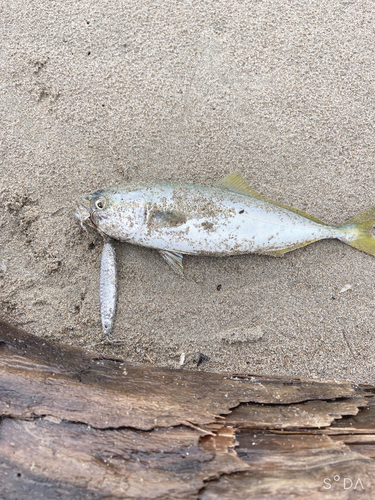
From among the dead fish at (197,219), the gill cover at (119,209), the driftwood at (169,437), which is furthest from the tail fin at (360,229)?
the gill cover at (119,209)

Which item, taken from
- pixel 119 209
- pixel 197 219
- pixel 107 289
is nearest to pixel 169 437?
pixel 107 289

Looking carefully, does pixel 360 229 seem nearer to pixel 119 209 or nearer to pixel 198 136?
pixel 198 136

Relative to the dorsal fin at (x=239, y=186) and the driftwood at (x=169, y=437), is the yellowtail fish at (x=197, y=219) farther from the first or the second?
the driftwood at (x=169, y=437)

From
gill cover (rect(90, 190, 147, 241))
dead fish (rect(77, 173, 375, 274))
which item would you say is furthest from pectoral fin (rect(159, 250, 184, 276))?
gill cover (rect(90, 190, 147, 241))

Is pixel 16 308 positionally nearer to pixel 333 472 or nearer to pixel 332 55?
pixel 333 472

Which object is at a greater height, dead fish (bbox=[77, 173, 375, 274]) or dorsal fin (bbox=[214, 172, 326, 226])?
dorsal fin (bbox=[214, 172, 326, 226])

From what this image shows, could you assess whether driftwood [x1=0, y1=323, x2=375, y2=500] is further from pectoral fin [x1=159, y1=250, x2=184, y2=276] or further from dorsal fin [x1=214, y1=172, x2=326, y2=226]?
dorsal fin [x1=214, y1=172, x2=326, y2=226]

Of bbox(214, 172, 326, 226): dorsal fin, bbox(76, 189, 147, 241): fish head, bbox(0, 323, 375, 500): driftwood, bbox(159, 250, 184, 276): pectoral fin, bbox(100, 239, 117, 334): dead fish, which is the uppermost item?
bbox(214, 172, 326, 226): dorsal fin

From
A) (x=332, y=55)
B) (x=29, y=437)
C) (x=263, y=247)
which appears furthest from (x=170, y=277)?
(x=332, y=55)
